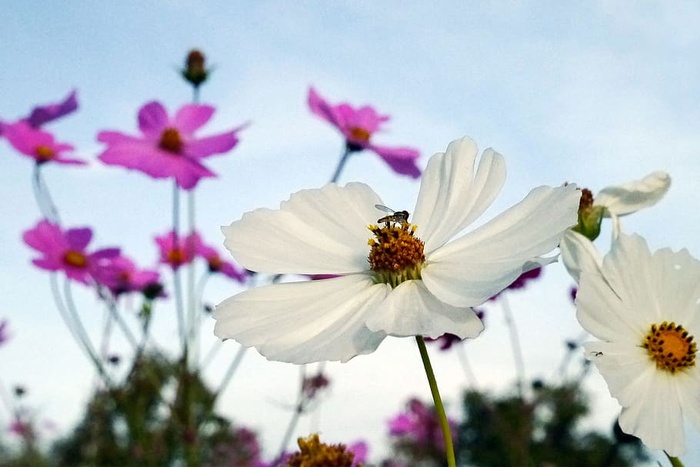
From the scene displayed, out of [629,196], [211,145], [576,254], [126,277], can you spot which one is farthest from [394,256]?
[126,277]

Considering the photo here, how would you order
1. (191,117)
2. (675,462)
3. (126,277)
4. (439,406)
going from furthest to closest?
(126,277)
(191,117)
(675,462)
(439,406)

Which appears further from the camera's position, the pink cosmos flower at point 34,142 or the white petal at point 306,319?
the pink cosmos flower at point 34,142

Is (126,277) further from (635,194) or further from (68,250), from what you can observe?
(635,194)

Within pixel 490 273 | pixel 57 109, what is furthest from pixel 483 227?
pixel 57 109

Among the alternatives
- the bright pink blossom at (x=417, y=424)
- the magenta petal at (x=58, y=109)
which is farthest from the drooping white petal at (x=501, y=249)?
the bright pink blossom at (x=417, y=424)

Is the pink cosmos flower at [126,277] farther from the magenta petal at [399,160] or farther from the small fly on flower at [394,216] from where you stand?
the small fly on flower at [394,216]
